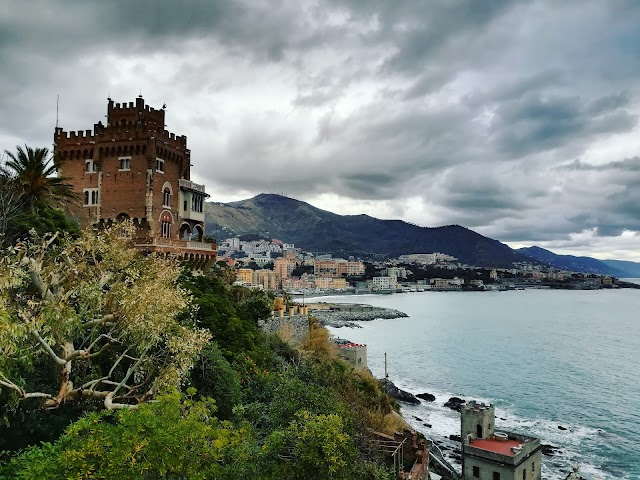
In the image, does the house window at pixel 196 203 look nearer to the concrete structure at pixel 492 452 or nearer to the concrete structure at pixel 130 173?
the concrete structure at pixel 130 173

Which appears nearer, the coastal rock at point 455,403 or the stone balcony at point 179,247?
the stone balcony at point 179,247

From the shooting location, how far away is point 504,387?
50844mm

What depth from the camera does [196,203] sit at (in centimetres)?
3591

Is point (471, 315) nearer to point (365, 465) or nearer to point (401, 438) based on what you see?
point (401, 438)

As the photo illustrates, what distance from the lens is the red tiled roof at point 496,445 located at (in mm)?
24281

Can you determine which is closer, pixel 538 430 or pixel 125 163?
pixel 125 163

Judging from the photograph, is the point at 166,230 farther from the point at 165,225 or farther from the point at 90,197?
the point at 90,197

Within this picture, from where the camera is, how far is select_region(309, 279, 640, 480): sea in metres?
35.9

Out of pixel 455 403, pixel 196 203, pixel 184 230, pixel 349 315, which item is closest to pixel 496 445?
pixel 455 403

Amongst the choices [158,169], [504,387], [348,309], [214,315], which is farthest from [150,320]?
[348,309]

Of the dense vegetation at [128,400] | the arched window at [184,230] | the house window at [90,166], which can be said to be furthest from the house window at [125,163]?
the dense vegetation at [128,400]

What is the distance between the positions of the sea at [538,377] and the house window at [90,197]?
30.8 m

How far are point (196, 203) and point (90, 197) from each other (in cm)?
751

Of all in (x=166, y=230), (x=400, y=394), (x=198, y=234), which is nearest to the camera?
(x=166, y=230)
